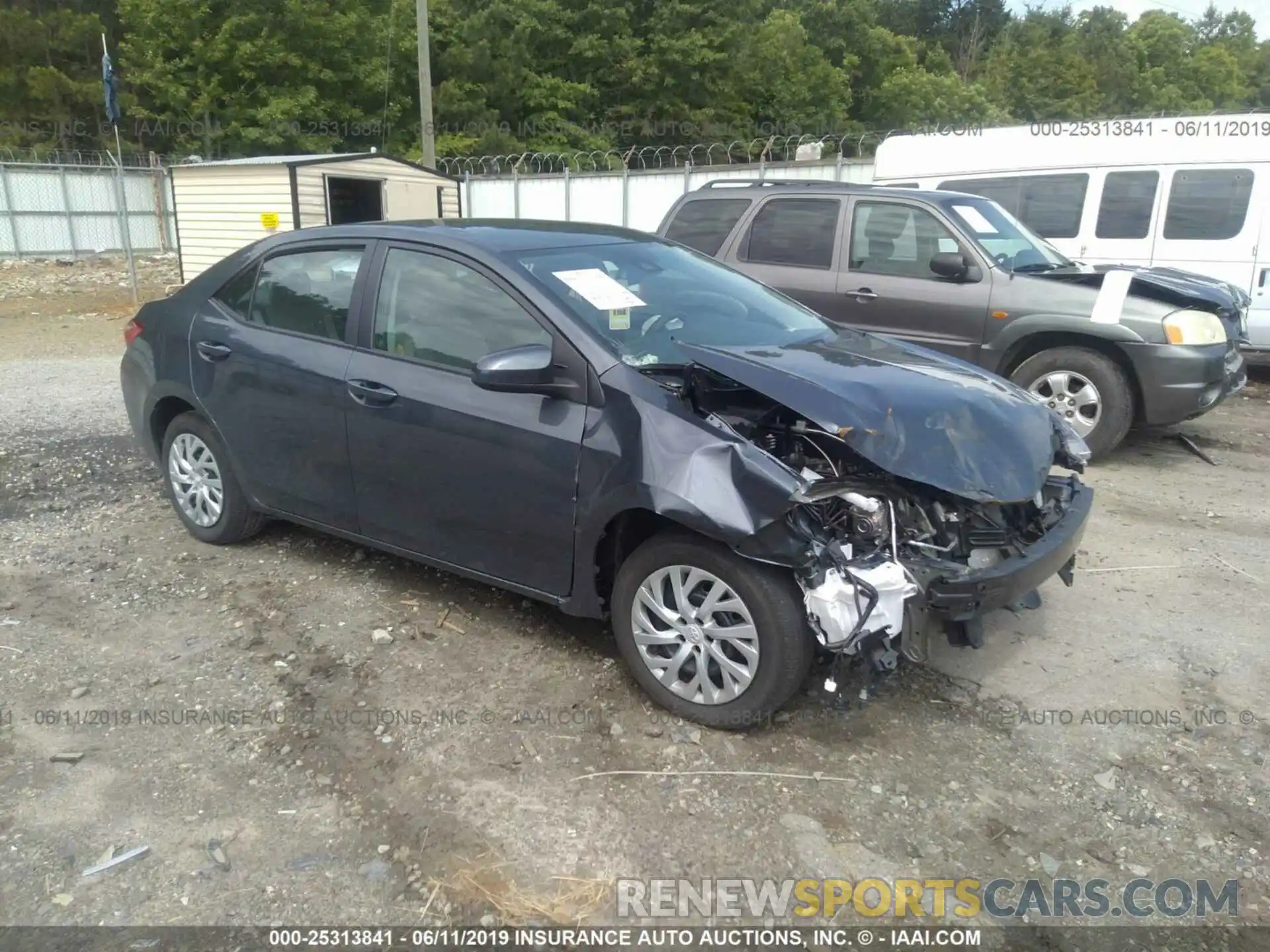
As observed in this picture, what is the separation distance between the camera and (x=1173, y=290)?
6359mm

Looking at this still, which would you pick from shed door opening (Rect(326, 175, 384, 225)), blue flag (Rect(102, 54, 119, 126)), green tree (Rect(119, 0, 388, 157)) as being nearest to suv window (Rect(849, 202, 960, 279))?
shed door opening (Rect(326, 175, 384, 225))

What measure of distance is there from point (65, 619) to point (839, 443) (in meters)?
3.35

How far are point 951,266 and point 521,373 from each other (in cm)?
424

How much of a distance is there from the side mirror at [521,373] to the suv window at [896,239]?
4.20 metres

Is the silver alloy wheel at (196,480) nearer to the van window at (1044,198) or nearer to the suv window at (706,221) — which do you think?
the suv window at (706,221)

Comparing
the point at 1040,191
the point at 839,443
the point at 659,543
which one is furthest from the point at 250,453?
the point at 1040,191

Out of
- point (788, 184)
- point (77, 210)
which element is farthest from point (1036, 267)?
point (77, 210)

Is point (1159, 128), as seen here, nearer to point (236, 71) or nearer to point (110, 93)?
point (110, 93)

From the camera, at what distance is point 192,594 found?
4.40 m

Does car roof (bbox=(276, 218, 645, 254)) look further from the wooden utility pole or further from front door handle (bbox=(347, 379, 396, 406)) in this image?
the wooden utility pole

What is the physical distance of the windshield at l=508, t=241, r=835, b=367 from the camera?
143 inches

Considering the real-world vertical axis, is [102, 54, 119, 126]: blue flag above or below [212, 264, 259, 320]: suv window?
above

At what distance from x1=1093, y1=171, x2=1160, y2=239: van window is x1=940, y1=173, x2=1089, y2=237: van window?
21 cm

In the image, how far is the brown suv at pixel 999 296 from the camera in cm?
623
